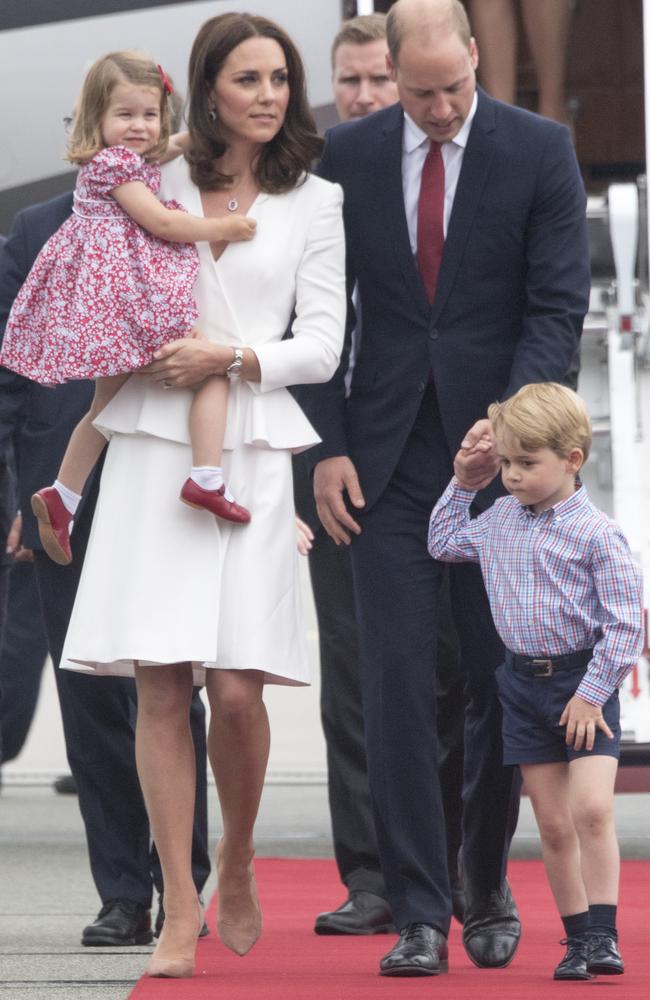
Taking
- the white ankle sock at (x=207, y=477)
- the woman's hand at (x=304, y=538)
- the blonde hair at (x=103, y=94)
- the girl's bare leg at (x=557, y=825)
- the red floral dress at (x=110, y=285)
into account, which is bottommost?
the girl's bare leg at (x=557, y=825)

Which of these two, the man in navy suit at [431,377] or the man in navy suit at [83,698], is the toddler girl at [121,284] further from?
the man in navy suit at [83,698]

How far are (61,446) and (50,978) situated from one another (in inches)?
47.0

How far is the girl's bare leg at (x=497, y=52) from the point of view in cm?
671

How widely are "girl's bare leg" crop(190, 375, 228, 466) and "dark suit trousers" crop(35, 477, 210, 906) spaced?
2.44 feet

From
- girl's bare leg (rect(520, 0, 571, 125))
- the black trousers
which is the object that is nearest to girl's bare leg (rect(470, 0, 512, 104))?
girl's bare leg (rect(520, 0, 571, 125))

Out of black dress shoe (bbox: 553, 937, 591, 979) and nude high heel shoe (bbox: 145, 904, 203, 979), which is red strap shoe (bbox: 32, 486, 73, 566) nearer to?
nude high heel shoe (bbox: 145, 904, 203, 979)

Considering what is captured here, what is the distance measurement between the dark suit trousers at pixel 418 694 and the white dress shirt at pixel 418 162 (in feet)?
1.13

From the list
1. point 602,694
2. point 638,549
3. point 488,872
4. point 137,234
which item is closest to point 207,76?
point 137,234

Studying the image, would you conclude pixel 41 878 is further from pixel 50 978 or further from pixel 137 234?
pixel 137 234

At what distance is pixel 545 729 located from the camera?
3.73 metres

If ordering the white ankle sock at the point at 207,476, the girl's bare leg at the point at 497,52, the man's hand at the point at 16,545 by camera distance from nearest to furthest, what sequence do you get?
the white ankle sock at the point at 207,476 → the man's hand at the point at 16,545 → the girl's bare leg at the point at 497,52

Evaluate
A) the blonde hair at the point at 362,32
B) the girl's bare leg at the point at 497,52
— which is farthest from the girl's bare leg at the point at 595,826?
the girl's bare leg at the point at 497,52

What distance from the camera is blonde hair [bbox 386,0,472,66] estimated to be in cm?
375

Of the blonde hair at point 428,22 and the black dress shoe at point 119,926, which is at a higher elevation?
the blonde hair at point 428,22
